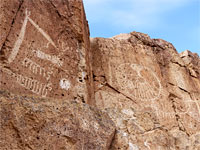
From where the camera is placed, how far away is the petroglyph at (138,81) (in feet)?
12.6

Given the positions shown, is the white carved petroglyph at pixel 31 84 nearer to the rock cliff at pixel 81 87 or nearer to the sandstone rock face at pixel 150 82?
the rock cliff at pixel 81 87

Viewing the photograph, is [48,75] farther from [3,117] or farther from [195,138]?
[195,138]

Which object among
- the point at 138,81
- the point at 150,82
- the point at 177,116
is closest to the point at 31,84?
the point at 138,81

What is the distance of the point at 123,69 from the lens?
13.2 ft

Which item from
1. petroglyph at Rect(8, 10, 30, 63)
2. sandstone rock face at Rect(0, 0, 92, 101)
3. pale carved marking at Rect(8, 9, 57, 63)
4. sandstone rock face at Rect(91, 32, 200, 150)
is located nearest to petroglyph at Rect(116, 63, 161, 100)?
sandstone rock face at Rect(91, 32, 200, 150)

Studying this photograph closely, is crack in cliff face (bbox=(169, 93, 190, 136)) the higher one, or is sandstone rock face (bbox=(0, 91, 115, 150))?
crack in cliff face (bbox=(169, 93, 190, 136))

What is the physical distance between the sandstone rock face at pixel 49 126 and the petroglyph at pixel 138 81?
177 cm

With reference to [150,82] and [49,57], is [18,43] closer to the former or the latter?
[49,57]

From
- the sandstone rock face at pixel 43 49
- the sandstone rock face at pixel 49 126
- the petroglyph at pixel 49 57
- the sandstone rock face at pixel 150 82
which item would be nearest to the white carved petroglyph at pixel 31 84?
the sandstone rock face at pixel 43 49

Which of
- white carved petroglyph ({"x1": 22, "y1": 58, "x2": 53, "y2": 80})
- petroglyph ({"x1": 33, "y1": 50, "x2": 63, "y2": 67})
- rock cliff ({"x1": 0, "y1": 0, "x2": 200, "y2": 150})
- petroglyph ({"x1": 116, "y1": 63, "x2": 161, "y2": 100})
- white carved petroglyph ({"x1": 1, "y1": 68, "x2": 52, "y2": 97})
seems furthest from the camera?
petroglyph ({"x1": 116, "y1": 63, "x2": 161, "y2": 100})

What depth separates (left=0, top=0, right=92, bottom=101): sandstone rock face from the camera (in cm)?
224

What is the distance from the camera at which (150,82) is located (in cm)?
412

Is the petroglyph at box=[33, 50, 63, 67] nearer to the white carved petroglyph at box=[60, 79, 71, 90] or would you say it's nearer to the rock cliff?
the rock cliff

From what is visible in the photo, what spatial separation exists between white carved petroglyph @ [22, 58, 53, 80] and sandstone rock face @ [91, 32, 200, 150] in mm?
1079
